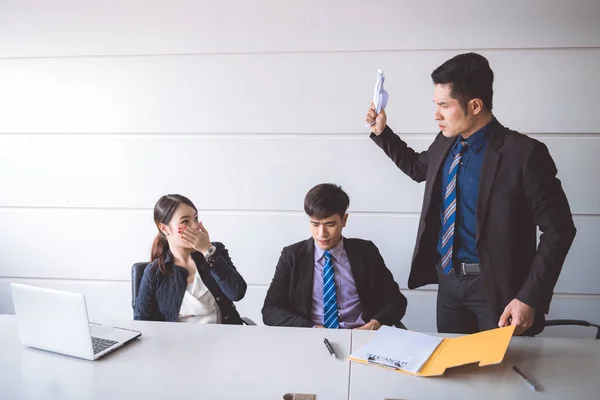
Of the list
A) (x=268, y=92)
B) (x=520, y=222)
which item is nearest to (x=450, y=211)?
(x=520, y=222)

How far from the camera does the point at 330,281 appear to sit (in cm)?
241

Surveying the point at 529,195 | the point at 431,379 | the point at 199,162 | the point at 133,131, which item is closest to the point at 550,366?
the point at 431,379

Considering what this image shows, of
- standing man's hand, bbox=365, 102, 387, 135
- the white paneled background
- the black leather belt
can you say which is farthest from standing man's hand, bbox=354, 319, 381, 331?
the white paneled background

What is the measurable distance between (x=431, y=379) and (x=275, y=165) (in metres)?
1.89

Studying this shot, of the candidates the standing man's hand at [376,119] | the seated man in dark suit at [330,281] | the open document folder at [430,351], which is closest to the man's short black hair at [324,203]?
the seated man in dark suit at [330,281]

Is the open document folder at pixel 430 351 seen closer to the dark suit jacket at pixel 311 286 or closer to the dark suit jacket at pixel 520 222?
the dark suit jacket at pixel 520 222

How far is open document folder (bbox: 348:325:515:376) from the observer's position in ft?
5.30

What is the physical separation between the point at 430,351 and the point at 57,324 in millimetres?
1138

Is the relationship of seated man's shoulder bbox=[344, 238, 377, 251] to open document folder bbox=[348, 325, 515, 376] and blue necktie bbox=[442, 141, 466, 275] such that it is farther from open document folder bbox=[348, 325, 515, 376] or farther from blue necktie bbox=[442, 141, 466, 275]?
A: open document folder bbox=[348, 325, 515, 376]

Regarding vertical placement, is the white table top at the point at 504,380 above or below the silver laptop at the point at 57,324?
below

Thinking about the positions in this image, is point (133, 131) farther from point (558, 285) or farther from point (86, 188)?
point (558, 285)

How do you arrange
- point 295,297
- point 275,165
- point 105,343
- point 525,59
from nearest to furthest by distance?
point 105,343
point 295,297
point 525,59
point 275,165

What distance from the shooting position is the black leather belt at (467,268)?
2.11m

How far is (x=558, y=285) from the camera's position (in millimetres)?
3201
